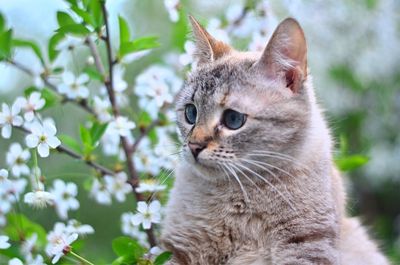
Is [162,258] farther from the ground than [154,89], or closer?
closer

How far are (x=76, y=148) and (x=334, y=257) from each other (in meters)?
0.69

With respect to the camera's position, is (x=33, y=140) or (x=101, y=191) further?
(x=101, y=191)

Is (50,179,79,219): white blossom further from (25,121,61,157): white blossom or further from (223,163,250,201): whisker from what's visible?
(223,163,250,201): whisker

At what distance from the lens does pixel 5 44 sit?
1.46 meters

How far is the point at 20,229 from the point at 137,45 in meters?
0.52

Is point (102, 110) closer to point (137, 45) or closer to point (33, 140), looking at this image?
point (137, 45)

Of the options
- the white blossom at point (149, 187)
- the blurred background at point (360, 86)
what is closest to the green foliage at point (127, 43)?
the white blossom at point (149, 187)

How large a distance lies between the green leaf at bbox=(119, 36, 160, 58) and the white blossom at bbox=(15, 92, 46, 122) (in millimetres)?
236

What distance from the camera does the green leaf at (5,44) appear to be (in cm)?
143

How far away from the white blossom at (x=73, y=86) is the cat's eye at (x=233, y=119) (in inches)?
15.8

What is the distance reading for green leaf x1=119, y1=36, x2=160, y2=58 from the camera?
1.53 metres

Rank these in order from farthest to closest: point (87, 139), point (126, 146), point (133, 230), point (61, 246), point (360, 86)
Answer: point (360, 86)
point (133, 230)
point (126, 146)
point (87, 139)
point (61, 246)

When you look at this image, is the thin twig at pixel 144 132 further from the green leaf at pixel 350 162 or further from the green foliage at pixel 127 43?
the green leaf at pixel 350 162

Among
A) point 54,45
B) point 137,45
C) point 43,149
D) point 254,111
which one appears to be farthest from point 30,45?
point 254,111
